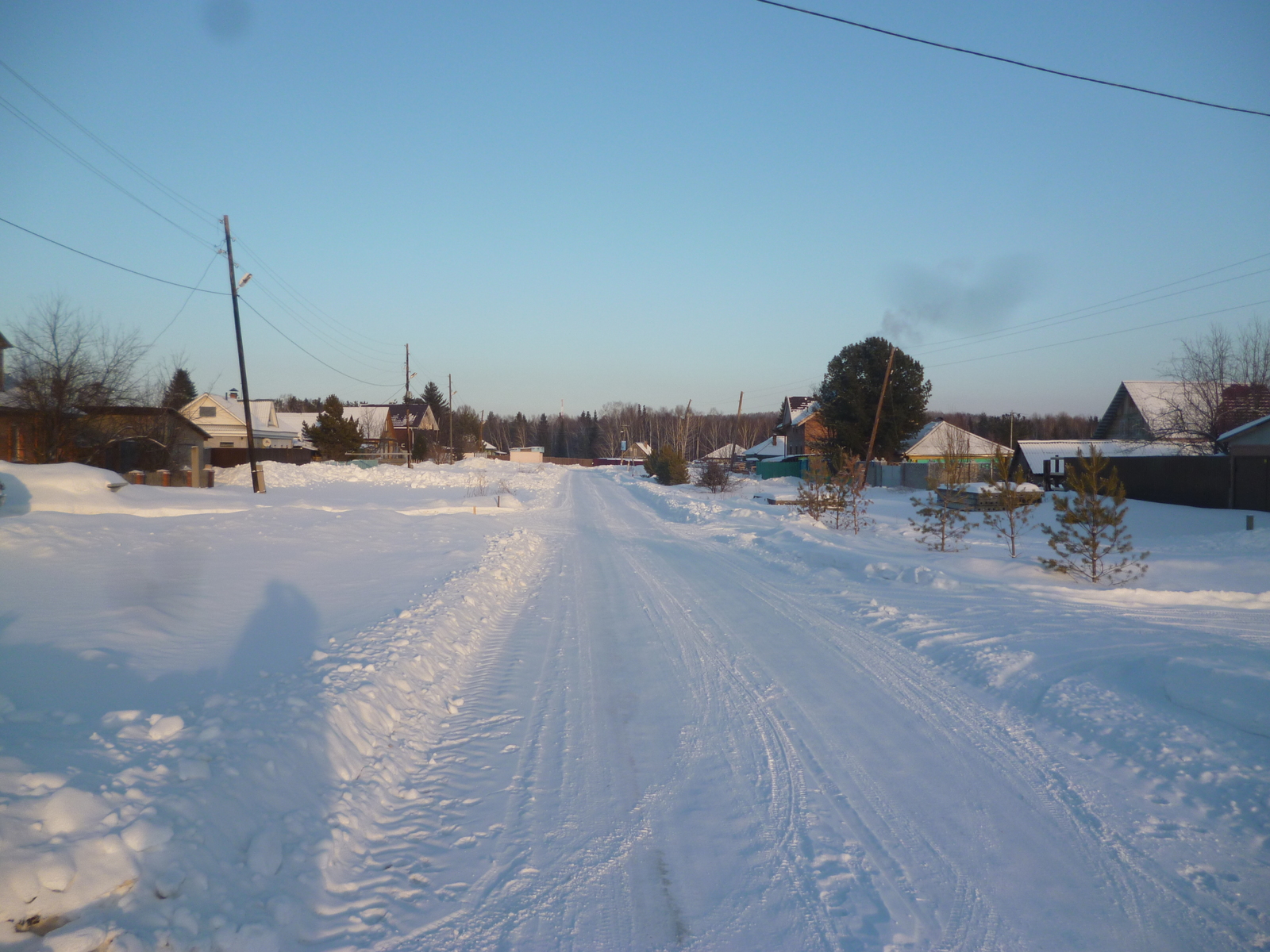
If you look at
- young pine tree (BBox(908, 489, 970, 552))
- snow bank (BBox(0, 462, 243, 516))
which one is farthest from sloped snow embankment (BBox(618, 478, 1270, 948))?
snow bank (BBox(0, 462, 243, 516))

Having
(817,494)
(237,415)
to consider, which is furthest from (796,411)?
(237,415)

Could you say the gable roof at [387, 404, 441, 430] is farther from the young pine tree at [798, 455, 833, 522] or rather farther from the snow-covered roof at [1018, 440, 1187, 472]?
the young pine tree at [798, 455, 833, 522]

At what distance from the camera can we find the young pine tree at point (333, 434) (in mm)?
53938

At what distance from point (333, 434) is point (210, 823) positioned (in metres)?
55.5

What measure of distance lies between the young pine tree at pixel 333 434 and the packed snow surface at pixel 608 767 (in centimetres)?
4618

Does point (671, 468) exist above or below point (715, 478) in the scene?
above

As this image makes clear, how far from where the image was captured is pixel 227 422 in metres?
53.7

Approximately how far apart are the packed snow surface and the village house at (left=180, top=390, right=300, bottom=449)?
46.8 metres

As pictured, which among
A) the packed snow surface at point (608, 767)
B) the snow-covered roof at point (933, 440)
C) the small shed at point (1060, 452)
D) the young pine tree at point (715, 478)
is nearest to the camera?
the packed snow surface at point (608, 767)

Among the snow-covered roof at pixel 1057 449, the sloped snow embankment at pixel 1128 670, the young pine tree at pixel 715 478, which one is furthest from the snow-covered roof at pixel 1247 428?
the young pine tree at pixel 715 478

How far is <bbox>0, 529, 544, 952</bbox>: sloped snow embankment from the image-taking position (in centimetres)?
289

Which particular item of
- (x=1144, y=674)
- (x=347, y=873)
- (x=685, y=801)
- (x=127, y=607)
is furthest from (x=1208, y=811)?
(x=127, y=607)

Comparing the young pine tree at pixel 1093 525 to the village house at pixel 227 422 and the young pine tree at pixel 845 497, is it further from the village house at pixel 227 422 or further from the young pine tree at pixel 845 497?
the village house at pixel 227 422

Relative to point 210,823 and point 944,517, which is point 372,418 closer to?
point 944,517
